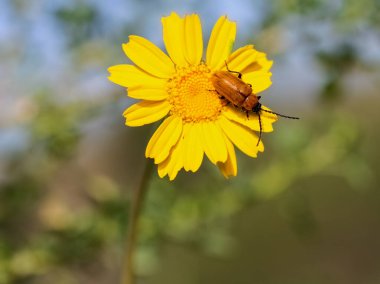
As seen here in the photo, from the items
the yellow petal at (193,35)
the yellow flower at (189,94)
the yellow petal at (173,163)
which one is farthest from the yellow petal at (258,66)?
the yellow petal at (173,163)

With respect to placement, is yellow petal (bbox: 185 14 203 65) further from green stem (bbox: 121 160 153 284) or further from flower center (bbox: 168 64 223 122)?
green stem (bbox: 121 160 153 284)

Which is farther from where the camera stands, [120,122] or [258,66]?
[120,122]

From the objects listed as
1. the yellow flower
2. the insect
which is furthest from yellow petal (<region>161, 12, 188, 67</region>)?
the insect

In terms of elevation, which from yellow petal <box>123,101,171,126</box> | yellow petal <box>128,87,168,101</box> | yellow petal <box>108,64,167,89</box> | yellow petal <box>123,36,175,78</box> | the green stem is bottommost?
the green stem

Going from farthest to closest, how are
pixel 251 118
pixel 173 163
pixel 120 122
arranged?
pixel 120 122, pixel 251 118, pixel 173 163

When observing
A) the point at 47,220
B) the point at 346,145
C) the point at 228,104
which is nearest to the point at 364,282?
the point at 346,145

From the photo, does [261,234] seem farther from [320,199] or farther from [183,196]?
[183,196]

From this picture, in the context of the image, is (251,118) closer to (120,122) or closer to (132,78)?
(132,78)

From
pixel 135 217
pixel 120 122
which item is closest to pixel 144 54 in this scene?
pixel 135 217
